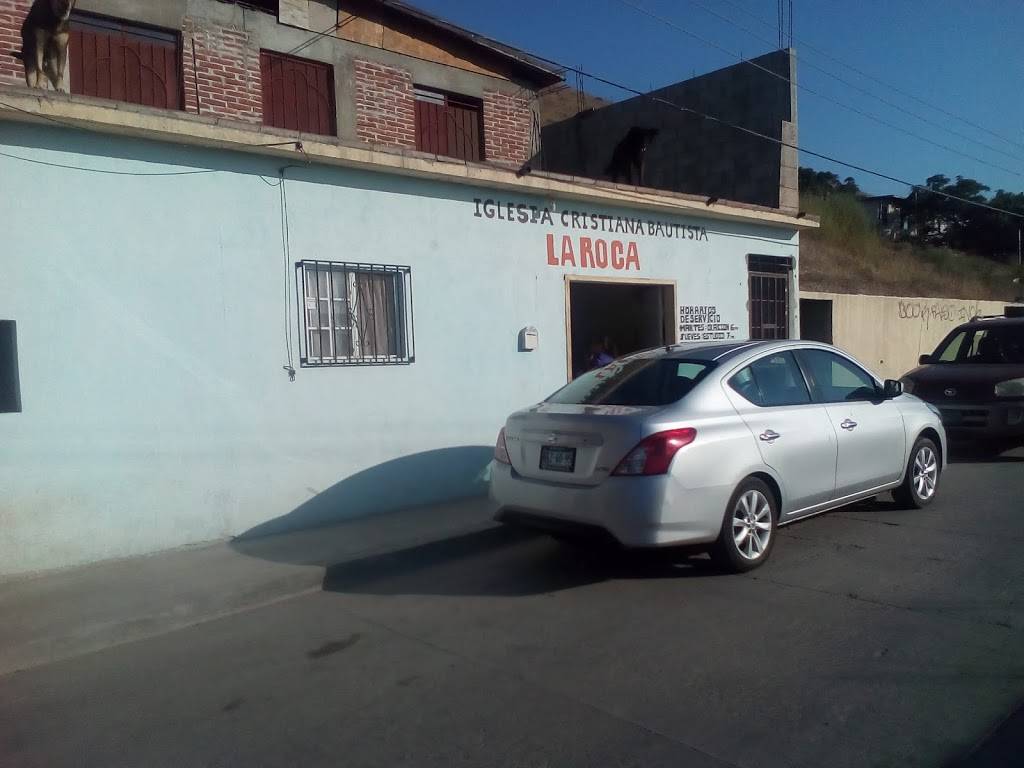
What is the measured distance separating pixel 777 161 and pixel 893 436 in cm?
804

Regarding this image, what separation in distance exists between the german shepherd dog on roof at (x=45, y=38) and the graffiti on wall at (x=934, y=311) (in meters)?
15.8

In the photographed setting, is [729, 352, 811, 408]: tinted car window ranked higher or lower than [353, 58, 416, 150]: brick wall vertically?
lower

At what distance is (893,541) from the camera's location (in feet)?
22.0

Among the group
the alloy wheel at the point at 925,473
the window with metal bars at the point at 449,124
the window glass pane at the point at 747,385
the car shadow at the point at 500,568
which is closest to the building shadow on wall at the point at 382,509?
the car shadow at the point at 500,568

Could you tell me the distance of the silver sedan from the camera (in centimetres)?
537

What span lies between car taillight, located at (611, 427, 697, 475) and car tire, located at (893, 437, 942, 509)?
3.32 meters

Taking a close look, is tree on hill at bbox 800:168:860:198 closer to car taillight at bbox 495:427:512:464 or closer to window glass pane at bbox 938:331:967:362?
window glass pane at bbox 938:331:967:362

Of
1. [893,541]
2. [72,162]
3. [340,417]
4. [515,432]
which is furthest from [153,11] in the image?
[893,541]

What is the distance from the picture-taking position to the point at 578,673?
4336mm

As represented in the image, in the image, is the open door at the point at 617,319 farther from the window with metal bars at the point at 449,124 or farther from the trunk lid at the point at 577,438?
the trunk lid at the point at 577,438

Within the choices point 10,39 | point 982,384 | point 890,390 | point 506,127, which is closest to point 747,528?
point 890,390

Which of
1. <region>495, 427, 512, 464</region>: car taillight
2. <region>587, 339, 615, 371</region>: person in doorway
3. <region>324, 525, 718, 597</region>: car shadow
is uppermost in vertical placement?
<region>587, 339, 615, 371</region>: person in doorway

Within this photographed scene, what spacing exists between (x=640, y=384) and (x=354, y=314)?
303 cm

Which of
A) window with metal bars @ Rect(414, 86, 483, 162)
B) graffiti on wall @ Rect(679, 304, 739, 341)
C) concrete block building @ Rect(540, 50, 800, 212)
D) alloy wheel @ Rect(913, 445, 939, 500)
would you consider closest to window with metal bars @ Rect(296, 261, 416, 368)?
graffiti on wall @ Rect(679, 304, 739, 341)
